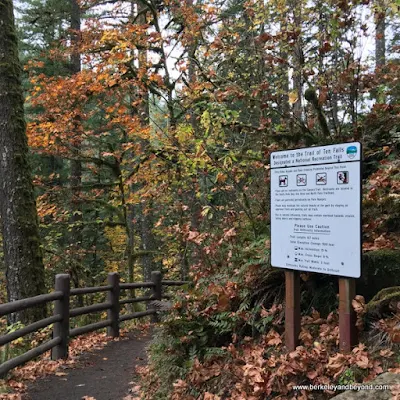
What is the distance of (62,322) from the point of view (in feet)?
22.1

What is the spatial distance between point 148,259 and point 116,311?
24.1ft

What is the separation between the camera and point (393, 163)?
5.80 metres

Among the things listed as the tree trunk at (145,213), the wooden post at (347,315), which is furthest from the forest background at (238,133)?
the wooden post at (347,315)

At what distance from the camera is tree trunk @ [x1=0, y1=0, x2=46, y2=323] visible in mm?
7672

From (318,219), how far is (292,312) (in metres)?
1.00

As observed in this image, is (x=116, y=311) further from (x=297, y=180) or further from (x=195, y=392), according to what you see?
(x=297, y=180)

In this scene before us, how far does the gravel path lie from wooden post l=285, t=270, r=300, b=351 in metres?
2.73

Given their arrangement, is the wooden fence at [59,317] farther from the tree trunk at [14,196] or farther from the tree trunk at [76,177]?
the tree trunk at [76,177]

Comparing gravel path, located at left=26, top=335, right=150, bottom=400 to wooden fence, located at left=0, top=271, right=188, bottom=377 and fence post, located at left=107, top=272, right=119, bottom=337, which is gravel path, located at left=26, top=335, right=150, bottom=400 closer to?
wooden fence, located at left=0, top=271, right=188, bottom=377

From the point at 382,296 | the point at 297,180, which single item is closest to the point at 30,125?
the point at 297,180

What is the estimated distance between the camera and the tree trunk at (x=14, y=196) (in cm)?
767

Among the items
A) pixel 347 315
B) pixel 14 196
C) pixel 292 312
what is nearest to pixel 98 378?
pixel 292 312

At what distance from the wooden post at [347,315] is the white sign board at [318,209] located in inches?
6.1

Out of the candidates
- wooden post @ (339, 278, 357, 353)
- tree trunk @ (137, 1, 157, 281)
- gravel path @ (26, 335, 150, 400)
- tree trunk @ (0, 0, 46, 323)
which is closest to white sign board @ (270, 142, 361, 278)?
wooden post @ (339, 278, 357, 353)
